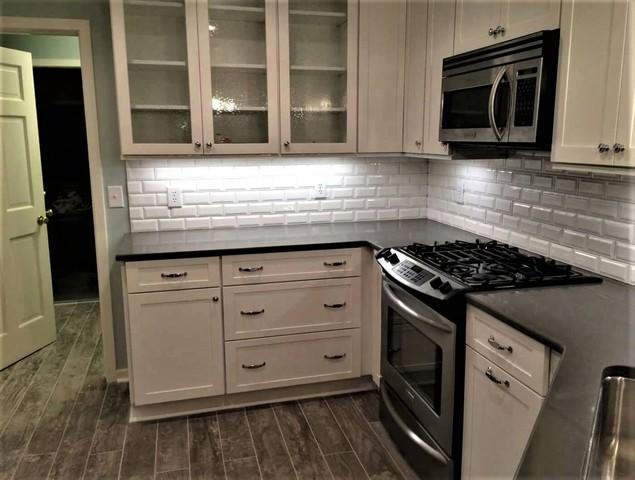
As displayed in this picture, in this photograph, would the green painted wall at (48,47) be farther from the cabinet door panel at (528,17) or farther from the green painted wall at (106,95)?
the cabinet door panel at (528,17)

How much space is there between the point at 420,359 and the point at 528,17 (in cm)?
141

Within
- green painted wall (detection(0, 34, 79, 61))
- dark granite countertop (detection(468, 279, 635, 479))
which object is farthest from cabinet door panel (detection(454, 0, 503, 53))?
green painted wall (detection(0, 34, 79, 61))

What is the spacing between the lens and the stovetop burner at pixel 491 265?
2.03 m

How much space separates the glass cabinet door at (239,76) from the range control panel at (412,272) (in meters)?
1.09

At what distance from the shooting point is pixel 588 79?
70.7 inches

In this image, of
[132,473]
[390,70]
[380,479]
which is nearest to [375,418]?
[380,479]

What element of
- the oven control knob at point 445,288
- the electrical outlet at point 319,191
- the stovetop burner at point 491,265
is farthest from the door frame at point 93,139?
the oven control knob at point 445,288

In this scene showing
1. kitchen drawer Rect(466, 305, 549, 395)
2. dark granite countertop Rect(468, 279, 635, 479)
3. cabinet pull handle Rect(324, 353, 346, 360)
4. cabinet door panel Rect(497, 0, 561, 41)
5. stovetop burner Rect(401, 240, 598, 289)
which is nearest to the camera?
dark granite countertop Rect(468, 279, 635, 479)

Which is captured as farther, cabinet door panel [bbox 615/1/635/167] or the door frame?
the door frame

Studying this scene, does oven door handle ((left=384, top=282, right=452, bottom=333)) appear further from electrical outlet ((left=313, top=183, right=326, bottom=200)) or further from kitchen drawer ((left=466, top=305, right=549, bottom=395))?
electrical outlet ((left=313, top=183, right=326, bottom=200))

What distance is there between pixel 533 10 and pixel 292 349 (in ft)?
6.44

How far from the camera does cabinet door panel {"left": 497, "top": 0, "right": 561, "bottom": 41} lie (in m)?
1.92

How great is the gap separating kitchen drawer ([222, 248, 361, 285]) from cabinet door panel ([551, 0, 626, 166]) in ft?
4.16

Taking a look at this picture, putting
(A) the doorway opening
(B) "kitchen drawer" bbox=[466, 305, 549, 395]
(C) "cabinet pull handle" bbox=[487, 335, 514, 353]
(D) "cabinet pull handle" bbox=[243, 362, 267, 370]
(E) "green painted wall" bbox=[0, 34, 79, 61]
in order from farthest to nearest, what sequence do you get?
(A) the doorway opening < (E) "green painted wall" bbox=[0, 34, 79, 61] < (D) "cabinet pull handle" bbox=[243, 362, 267, 370] < (C) "cabinet pull handle" bbox=[487, 335, 514, 353] < (B) "kitchen drawer" bbox=[466, 305, 549, 395]
